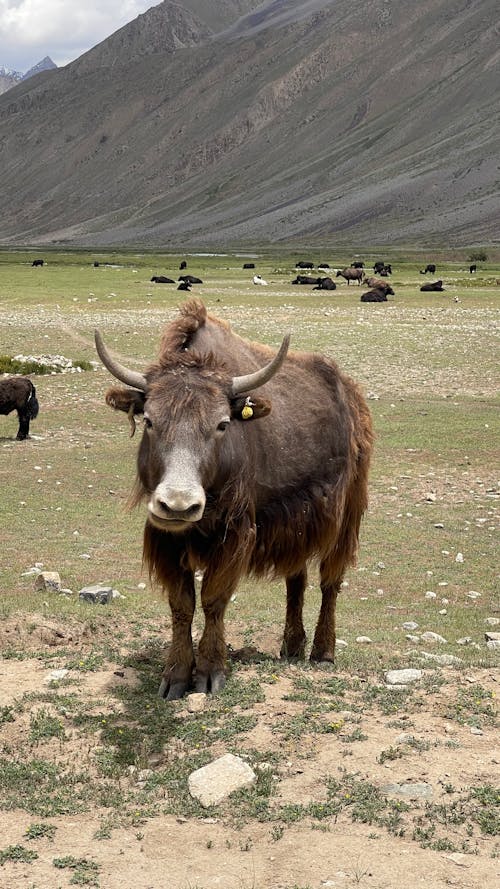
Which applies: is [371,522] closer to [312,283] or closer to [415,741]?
[415,741]

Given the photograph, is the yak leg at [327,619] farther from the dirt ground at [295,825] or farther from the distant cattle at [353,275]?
Answer: the distant cattle at [353,275]

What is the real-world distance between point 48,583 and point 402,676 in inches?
179

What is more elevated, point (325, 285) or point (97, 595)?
point (325, 285)

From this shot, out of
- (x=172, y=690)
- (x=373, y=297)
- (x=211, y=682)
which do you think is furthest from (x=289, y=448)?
(x=373, y=297)

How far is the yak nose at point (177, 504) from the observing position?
642cm

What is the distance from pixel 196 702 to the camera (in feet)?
24.2

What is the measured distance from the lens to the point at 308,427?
8820 millimetres

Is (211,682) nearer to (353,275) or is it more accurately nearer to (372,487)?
(372,487)

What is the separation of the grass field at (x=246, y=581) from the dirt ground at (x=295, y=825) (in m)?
0.04

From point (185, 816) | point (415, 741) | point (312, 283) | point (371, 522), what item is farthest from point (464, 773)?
point (312, 283)

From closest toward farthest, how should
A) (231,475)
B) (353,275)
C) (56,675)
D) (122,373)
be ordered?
(122,373), (231,475), (56,675), (353,275)

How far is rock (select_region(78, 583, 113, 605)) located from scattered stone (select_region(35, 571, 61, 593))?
0.44 m

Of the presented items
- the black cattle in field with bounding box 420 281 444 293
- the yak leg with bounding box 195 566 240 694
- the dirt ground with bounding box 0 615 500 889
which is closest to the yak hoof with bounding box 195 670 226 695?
the yak leg with bounding box 195 566 240 694

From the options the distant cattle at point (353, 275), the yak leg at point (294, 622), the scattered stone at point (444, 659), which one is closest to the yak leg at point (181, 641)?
the yak leg at point (294, 622)
